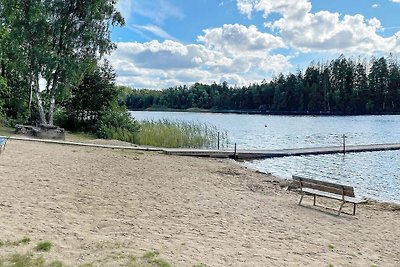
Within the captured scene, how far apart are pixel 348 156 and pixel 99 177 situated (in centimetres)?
1673

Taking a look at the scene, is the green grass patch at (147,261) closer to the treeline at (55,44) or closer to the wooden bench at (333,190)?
the wooden bench at (333,190)

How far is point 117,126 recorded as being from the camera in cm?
2514

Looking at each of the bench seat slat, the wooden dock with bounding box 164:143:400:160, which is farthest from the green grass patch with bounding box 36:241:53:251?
the wooden dock with bounding box 164:143:400:160

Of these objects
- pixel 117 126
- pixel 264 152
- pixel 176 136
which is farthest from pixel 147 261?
pixel 117 126

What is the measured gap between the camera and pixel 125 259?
14.3 feet

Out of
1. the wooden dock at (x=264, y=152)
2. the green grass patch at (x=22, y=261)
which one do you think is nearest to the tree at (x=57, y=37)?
the wooden dock at (x=264, y=152)

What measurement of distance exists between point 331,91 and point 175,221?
96472mm

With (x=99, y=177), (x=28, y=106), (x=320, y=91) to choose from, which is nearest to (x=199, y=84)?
(x=320, y=91)

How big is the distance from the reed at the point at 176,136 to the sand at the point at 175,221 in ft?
36.2

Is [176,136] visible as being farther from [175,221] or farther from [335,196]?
[175,221]

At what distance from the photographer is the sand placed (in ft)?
16.0

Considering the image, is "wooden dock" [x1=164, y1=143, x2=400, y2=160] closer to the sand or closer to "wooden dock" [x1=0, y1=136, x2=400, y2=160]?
"wooden dock" [x1=0, y1=136, x2=400, y2=160]

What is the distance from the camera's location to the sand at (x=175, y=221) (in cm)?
488

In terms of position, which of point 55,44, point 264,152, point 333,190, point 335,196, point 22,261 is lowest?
point 264,152
